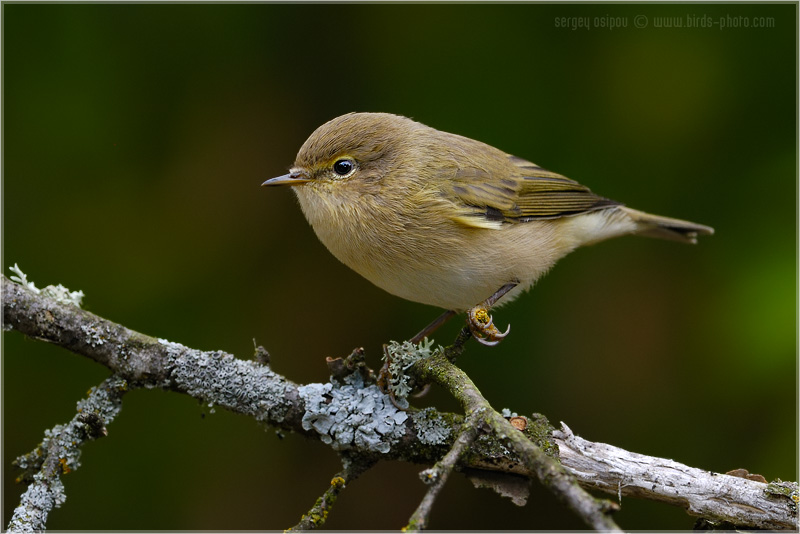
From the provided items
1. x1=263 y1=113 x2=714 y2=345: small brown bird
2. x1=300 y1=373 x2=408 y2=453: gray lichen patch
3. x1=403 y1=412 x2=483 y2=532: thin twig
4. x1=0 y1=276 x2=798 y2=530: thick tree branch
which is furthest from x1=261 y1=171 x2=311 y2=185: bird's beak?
x1=403 y1=412 x2=483 y2=532: thin twig

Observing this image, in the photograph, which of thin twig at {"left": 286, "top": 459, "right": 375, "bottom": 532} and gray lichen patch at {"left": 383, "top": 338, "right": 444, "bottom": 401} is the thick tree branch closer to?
gray lichen patch at {"left": 383, "top": 338, "right": 444, "bottom": 401}

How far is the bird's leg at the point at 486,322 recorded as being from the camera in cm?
305

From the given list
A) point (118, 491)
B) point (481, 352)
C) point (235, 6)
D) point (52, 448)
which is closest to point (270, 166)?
point (235, 6)

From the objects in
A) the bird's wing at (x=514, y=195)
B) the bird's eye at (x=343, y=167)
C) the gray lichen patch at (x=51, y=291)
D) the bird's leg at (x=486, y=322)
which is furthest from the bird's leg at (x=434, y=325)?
the gray lichen patch at (x=51, y=291)

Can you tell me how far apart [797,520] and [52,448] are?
109 inches

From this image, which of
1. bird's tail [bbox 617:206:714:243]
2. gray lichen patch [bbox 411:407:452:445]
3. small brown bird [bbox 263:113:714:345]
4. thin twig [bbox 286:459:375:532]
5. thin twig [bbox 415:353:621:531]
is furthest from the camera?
bird's tail [bbox 617:206:714:243]

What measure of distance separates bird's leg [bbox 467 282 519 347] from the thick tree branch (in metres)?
0.40

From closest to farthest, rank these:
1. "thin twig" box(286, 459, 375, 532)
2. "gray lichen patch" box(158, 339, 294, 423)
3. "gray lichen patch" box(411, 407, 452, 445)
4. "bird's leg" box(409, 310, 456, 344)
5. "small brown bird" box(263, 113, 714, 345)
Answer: "thin twig" box(286, 459, 375, 532) → "gray lichen patch" box(411, 407, 452, 445) → "gray lichen patch" box(158, 339, 294, 423) → "small brown bird" box(263, 113, 714, 345) → "bird's leg" box(409, 310, 456, 344)

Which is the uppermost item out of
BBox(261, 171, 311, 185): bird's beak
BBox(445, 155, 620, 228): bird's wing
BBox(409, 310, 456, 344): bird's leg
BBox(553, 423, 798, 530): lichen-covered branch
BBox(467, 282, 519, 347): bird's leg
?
BBox(261, 171, 311, 185): bird's beak

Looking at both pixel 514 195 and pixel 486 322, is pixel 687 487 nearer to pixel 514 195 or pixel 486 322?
pixel 486 322

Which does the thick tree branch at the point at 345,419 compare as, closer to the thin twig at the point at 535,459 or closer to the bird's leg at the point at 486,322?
the thin twig at the point at 535,459

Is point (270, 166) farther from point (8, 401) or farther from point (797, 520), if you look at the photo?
point (797, 520)

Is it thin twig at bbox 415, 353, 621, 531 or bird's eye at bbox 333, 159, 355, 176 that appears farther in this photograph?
bird's eye at bbox 333, 159, 355, 176

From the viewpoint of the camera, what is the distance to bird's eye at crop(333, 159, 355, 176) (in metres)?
3.84
